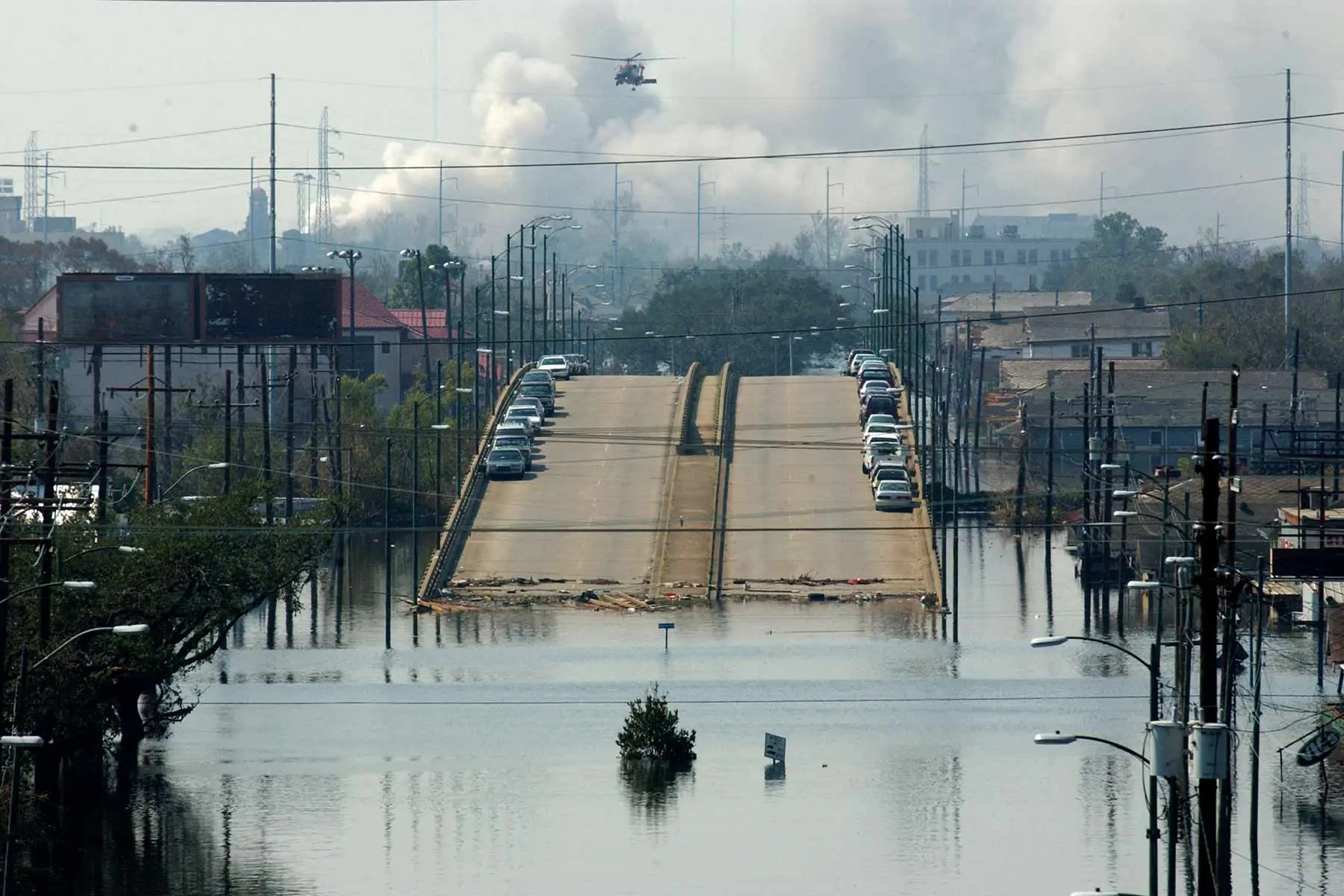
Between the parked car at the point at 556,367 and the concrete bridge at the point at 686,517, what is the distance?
12259mm

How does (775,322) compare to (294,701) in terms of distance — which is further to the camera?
(775,322)

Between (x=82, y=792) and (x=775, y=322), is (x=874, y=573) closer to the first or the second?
(x=82, y=792)

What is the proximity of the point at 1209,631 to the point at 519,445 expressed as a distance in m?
62.8

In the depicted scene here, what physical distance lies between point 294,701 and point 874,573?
25.6 m

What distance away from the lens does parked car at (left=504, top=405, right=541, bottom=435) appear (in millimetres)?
93812

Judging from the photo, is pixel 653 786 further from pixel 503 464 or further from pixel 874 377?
pixel 874 377

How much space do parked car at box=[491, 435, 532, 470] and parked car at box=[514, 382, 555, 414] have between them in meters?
9.02

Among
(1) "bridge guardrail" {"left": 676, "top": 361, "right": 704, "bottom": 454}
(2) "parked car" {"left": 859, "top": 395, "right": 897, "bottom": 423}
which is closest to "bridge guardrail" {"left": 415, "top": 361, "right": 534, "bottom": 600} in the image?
(1) "bridge guardrail" {"left": 676, "top": 361, "right": 704, "bottom": 454}

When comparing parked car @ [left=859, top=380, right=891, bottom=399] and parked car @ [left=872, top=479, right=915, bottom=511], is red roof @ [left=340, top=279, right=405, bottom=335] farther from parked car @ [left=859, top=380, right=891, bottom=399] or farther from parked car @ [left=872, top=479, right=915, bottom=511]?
parked car @ [left=872, top=479, right=915, bottom=511]

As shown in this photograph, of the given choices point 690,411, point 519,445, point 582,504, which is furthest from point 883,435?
point 519,445

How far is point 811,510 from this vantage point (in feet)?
269

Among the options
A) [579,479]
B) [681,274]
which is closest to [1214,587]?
[579,479]

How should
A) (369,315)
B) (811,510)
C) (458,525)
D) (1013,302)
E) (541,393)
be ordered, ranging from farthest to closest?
(1013,302), (369,315), (541,393), (811,510), (458,525)

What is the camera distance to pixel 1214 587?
26.4 metres
